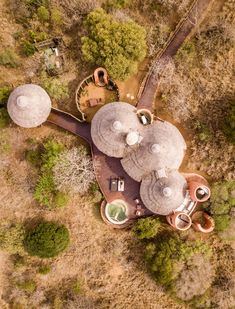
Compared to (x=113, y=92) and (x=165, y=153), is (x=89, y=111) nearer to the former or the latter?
Answer: (x=113, y=92)

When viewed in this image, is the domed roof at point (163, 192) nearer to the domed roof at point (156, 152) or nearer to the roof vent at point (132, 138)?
the domed roof at point (156, 152)

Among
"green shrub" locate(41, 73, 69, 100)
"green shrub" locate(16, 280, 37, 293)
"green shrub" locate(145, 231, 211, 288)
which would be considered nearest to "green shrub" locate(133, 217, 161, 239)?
"green shrub" locate(145, 231, 211, 288)

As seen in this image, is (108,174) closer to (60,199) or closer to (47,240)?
(60,199)

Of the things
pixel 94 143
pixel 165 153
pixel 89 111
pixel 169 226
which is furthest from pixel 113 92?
pixel 169 226

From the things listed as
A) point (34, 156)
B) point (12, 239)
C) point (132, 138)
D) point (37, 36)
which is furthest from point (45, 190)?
point (37, 36)

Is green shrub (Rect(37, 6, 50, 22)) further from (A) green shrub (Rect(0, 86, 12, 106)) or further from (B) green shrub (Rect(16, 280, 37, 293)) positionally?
(B) green shrub (Rect(16, 280, 37, 293))

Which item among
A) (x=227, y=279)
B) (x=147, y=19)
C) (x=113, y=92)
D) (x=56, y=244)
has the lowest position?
(x=56, y=244)
